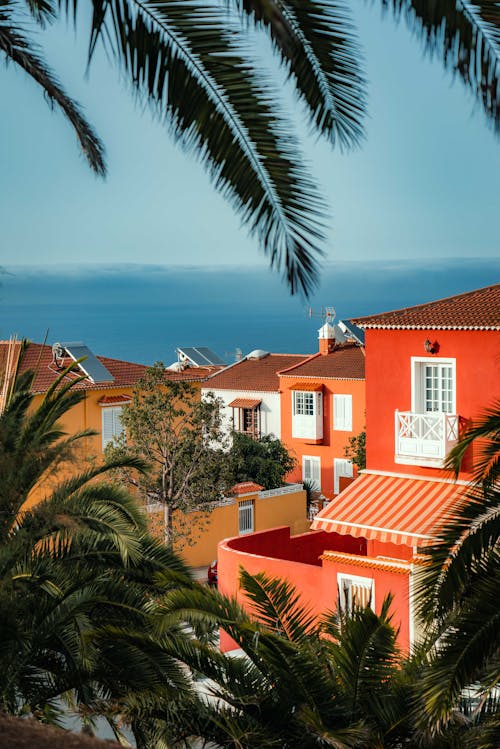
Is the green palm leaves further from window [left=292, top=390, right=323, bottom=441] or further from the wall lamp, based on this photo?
window [left=292, top=390, right=323, bottom=441]

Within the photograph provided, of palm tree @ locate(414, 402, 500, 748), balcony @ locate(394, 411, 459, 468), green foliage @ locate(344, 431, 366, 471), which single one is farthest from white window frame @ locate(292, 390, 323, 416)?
palm tree @ locate(414, 402, 500, 748)

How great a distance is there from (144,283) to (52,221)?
2.96ft

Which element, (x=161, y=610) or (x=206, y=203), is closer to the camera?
(x=206, y=203)

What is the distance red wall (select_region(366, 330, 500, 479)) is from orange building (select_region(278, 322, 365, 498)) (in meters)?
24.6

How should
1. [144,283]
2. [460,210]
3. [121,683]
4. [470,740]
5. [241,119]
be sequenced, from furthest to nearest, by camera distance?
[121,683]
[470,740]
[144,283]
[460,210]
[241,119]

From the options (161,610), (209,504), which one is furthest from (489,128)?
(209,504)

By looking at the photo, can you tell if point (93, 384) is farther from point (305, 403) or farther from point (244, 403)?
point (244, 403)

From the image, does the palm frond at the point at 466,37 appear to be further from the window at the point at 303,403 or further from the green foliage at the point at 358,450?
the window at the point at 303,403

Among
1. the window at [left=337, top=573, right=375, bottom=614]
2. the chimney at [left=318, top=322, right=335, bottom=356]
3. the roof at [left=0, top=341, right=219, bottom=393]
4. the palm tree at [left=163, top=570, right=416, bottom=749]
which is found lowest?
the window at [left=337, top=573, right=375, bottom=614]

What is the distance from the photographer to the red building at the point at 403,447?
60.6ft

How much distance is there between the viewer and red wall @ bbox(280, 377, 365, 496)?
4544 centimetres

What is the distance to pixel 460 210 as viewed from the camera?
725 centimetres

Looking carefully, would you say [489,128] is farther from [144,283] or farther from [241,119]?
[144,283]

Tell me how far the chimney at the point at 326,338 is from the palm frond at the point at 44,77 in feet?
129
